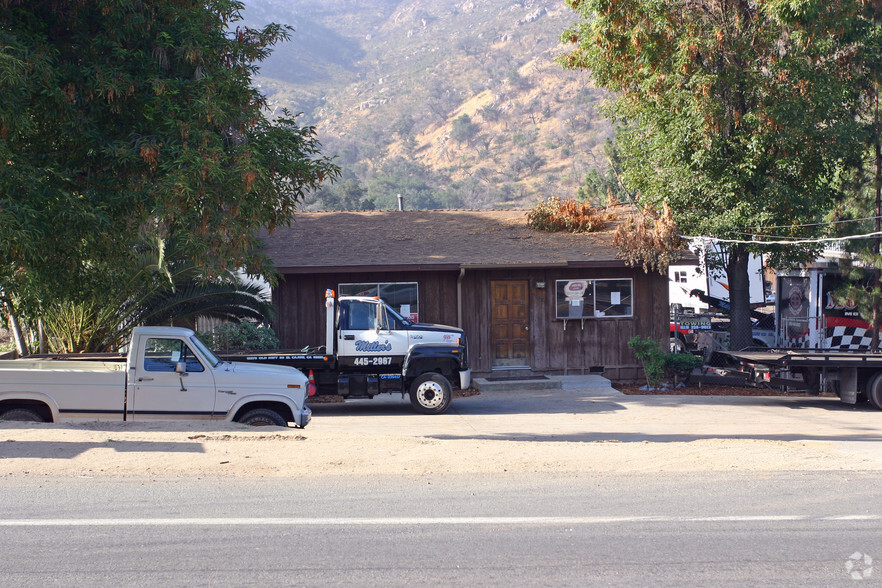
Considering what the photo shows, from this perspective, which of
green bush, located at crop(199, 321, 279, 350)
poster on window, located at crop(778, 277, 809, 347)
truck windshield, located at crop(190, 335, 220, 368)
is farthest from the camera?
poster on window, located at crop(778, 277, 809, 347)

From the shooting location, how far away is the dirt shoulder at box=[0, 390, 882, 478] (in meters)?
8.12

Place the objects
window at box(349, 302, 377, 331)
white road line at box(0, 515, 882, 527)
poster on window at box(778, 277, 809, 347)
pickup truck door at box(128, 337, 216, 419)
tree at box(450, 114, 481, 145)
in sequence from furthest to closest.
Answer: tree at box(450, 114, 481, 145), poster on window at box(778, 277, 809, 347), window at box(349, 302, 377, 331), pickup truck door at box(128, 337, 216, 419), white road line at box(0, 515, 882, 527)

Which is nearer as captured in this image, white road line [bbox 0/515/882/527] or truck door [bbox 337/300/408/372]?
white road line [bbox 0/515/882/527]

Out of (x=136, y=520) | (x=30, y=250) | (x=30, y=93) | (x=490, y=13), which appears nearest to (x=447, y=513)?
(x=136, y=520)

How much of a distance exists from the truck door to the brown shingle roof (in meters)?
2.93

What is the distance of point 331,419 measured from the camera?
14125 mm

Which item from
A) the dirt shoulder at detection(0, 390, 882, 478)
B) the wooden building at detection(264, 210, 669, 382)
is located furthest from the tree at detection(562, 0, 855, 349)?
the dirt shoulder at detection(0, 390, 882, 478)

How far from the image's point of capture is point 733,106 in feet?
56.7

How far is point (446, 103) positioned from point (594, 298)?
A: 88.3 meters

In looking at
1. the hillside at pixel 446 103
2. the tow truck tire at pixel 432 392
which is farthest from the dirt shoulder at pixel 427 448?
the hillside at pixel 446 103

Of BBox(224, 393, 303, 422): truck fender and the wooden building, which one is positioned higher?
the wooden building

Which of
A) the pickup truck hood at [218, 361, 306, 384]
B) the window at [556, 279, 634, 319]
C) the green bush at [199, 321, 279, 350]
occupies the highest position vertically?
the window at [556, 279, 634, 319]

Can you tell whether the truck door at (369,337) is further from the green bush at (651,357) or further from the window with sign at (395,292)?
the green bush at (651,357)

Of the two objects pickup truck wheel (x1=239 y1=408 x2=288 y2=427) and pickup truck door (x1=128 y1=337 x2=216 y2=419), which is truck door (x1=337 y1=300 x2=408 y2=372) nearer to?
pickup truck wheel (x1=239 y1=408 x2=288 y2=427)
